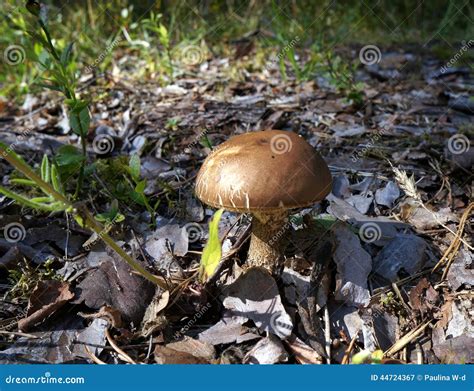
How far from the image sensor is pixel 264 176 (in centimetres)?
215

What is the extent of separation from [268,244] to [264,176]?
559 millimetres

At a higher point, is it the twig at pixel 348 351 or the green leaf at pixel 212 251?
the green leaf at pixel 212 251

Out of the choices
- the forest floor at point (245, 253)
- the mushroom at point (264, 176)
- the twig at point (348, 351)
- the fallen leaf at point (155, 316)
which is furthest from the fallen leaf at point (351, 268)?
the fallen leaf at point (155, 316)

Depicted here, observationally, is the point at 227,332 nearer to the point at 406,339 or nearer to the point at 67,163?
the point at 406,339

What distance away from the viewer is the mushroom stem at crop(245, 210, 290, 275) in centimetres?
253

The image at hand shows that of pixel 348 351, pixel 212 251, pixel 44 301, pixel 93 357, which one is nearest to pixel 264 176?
pixel 212 251

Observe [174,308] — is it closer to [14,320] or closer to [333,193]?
[14,320]

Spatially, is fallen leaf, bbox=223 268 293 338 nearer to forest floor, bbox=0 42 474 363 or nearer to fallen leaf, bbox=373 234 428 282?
forest floor, bbox=0 42 474 363

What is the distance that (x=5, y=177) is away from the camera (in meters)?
3.52

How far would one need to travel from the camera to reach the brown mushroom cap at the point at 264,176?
214 cm

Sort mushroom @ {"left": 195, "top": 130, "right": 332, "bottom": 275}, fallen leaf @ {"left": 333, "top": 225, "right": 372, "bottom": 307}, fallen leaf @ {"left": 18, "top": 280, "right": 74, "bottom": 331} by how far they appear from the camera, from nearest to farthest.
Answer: mushroom @ {"left": 195, "top": 130, "right": 332, "bottom": 275}
fallen leaf @ {"left": 18, "top": 280, "right": 74, "bottom": 331}
fallen leaf @ {"left": 333, "top": 225, "right": 372, "bottom": 307}

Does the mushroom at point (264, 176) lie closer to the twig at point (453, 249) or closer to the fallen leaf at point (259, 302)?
the fallen leaf at point (259, 302)

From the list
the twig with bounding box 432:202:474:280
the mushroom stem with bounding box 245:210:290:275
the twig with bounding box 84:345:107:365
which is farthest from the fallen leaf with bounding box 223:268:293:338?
the twig with bounding box 432:202:474:280

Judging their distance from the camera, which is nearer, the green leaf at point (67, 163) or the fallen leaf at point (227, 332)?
the fallen leaf at point (227, 332)
